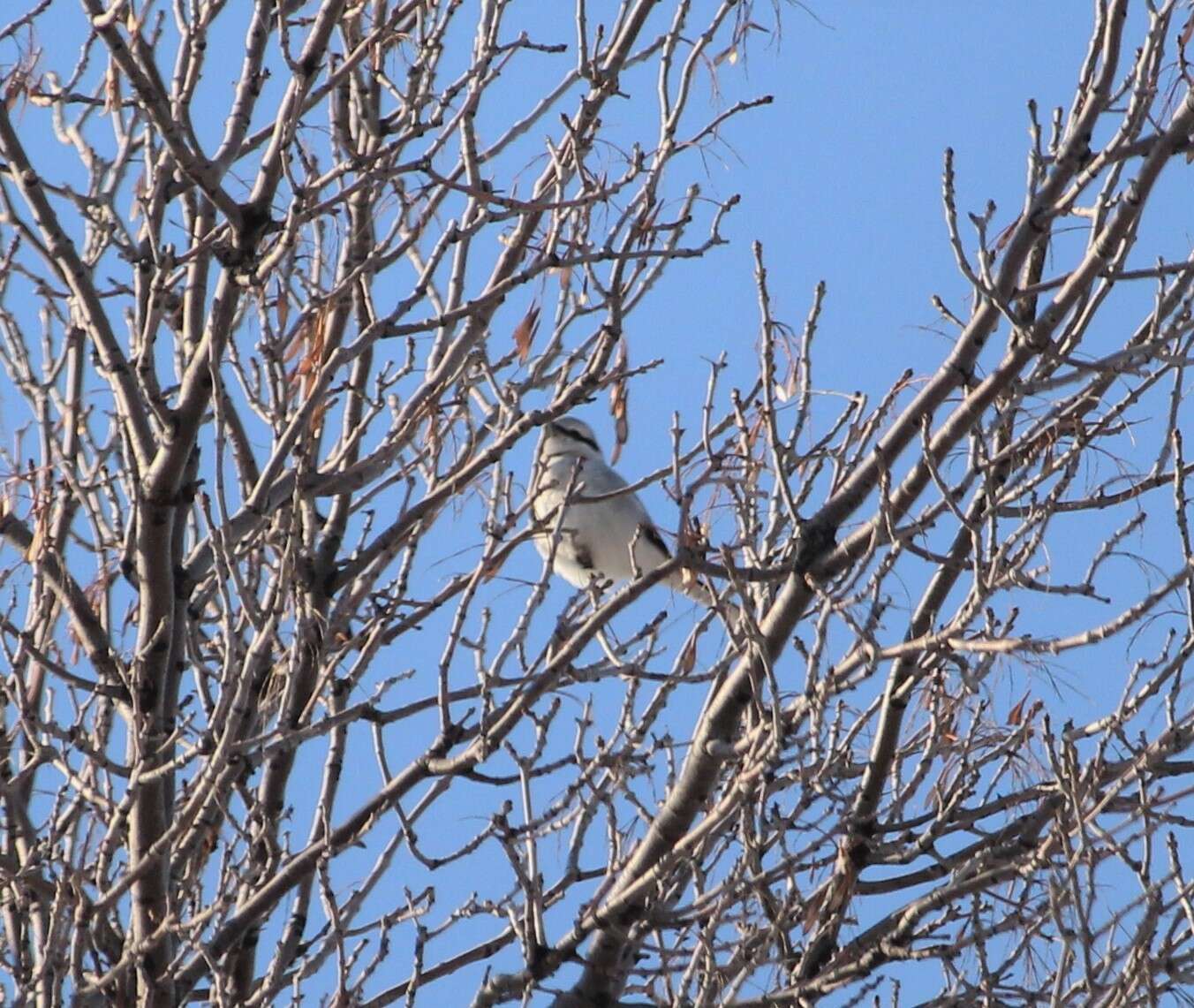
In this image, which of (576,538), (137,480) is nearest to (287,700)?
(137,480)

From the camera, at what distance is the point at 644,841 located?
422 cm

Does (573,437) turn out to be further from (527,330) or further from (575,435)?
(527,330)

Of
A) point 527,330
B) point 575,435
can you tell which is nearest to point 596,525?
point 575,435

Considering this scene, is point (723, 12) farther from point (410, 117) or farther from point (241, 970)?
point (241, 970)

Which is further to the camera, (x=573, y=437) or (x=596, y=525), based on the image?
(x=573, y=437)

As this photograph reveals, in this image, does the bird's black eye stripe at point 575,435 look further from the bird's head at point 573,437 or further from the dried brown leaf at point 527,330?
the dried brown leaf at point 527,330

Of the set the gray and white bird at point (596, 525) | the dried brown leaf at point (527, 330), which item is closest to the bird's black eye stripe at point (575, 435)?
the gray and white bird at point (596, 525)

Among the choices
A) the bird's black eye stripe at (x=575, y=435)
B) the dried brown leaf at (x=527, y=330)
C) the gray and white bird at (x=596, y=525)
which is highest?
the bird's black eye stripe at (x=575, y=435)

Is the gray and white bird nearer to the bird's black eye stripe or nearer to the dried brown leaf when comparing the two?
the bird's black eye stripe

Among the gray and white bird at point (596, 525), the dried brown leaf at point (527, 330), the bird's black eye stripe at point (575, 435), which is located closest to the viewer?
the dried brown leaf at point (527, 330)

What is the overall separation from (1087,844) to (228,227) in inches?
94.2

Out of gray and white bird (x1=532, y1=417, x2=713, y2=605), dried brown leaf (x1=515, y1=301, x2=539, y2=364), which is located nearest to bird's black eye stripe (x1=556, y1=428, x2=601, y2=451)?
gray and white bird (x1=532, y1=417, x2=713, y2=605)

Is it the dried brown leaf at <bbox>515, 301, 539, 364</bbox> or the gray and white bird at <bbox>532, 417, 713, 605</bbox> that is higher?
the gray and white bird at <bbox>532, 417, 713, 605</bbox>

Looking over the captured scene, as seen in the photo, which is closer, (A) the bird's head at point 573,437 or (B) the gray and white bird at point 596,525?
(B) the gray and white bird at point 596,525
